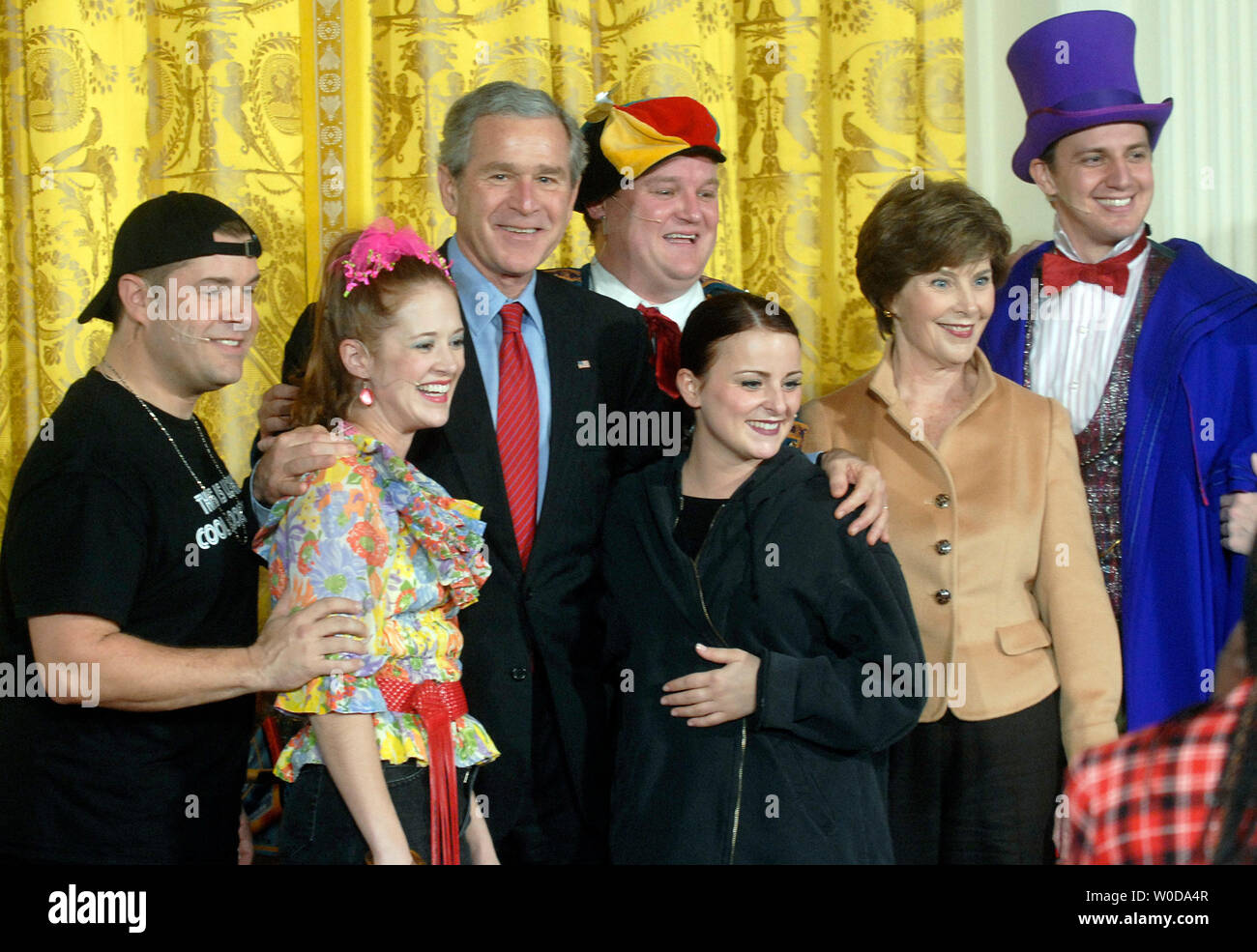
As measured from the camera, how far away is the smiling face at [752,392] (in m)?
1.98

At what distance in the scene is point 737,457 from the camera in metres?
2.01

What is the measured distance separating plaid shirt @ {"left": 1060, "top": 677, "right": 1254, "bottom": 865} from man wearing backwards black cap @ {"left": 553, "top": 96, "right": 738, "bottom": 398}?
1.56 meters

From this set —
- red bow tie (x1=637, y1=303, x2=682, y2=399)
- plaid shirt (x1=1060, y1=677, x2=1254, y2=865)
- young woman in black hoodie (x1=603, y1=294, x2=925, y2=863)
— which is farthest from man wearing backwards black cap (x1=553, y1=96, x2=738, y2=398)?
plaid shirt (x1=1060, y1=677, x2=1254, y2=865)

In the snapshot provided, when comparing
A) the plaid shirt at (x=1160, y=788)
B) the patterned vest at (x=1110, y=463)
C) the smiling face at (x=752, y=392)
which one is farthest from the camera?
the patterned vest at (x=1110, y=463)

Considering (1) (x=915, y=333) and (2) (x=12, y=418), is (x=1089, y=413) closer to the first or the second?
(1) (x=915, y=333)

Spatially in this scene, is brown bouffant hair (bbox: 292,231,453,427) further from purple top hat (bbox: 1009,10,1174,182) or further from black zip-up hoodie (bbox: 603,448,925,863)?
purple top hat (bbox: 1009,10,1174,182)

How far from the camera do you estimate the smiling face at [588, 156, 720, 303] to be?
2.46m

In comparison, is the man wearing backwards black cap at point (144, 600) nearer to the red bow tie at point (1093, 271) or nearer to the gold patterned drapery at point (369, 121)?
the gold patterned drapery at point (369, 121)

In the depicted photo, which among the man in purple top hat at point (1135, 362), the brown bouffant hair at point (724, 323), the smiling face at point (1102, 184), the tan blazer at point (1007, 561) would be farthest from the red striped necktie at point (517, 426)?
the smiling face at point (1102, 184)

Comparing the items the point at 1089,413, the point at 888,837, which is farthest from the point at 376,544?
the point at 1089,413

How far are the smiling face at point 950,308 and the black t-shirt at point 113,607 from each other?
117cm

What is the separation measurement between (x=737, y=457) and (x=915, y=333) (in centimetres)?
45

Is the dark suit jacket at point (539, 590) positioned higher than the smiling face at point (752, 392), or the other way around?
the smiling face at point (752, 392)
